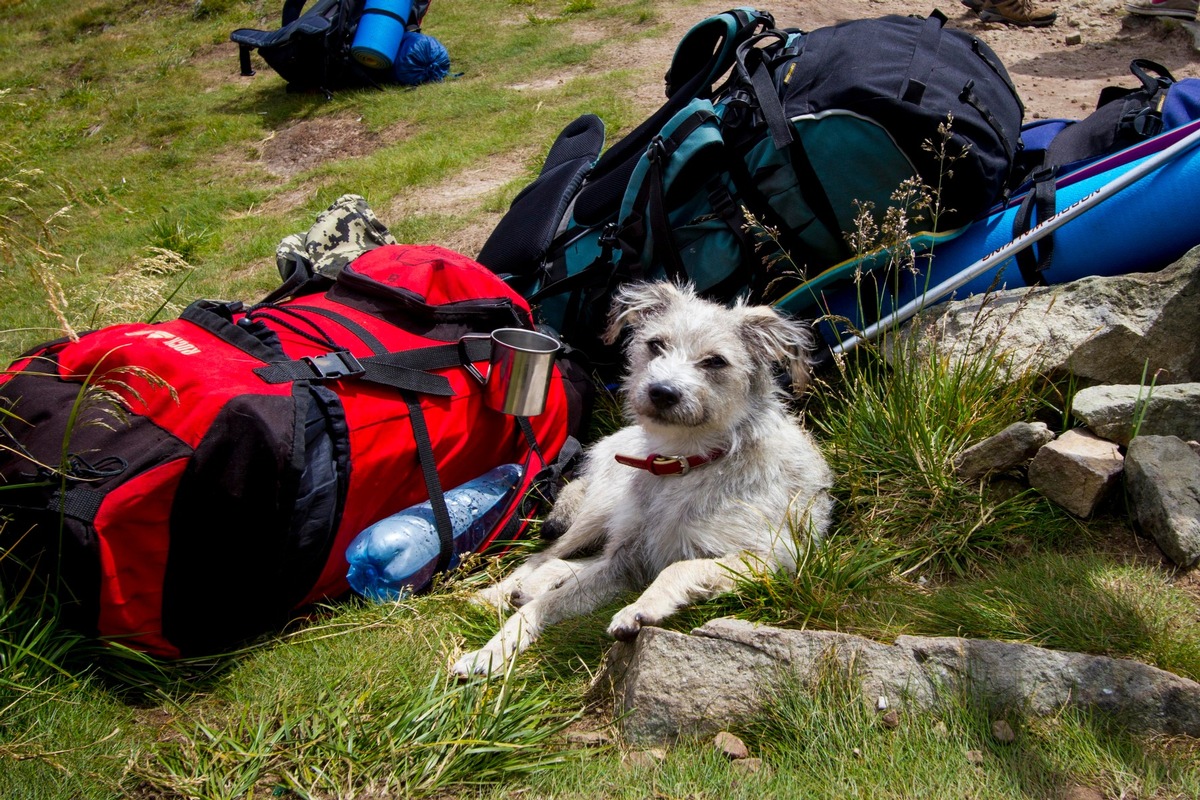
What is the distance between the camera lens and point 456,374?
361 centimetres

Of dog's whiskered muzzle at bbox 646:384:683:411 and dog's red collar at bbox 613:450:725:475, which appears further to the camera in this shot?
dog's red collar at bbox 613:450:725:475

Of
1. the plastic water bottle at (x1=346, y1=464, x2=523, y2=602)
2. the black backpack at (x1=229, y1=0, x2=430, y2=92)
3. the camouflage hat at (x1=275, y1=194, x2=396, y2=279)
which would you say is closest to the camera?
the plastic water bottle at (x1=346, y1=464, x2=523, y2=602)

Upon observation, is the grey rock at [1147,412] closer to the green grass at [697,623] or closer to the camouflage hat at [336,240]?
the green grass at [697,623]

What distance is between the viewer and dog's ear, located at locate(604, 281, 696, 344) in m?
3.66

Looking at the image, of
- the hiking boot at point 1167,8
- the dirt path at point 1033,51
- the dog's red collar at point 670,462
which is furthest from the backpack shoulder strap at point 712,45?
the hiking boot at point 1167,8

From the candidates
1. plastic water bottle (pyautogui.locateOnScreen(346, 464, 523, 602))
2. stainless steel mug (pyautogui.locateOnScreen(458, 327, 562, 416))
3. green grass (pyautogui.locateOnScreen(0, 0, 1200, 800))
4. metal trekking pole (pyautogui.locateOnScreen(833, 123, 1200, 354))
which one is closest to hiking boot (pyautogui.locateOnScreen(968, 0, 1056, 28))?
metal trekking pole (pyautogui.locateOnScreen(833, 123, 1200, 354))

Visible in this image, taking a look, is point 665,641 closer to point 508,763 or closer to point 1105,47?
point 508,763

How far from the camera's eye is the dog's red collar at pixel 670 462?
132 inches

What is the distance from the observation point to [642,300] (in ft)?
12.1

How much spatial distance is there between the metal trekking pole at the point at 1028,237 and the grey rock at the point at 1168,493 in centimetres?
99

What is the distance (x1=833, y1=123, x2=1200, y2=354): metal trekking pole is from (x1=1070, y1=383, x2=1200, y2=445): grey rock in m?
0.76

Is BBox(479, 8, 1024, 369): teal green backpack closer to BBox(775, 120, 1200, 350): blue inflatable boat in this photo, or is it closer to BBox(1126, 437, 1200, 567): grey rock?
BBox(775, 120, 1200, 350): blue inflatable boat

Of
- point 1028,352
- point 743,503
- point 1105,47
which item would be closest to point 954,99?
point 1028,352

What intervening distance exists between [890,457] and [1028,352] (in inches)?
32.0
